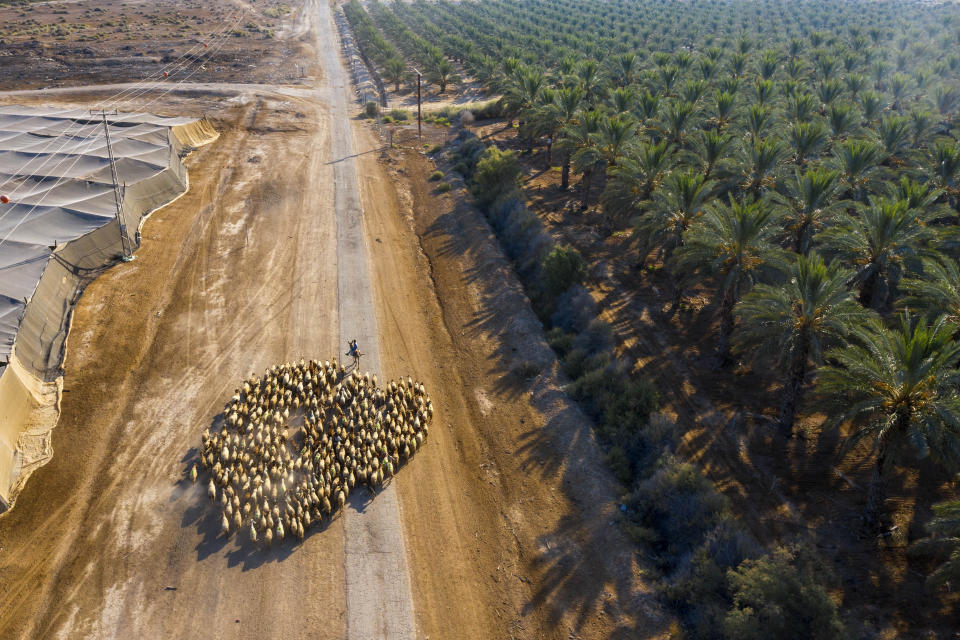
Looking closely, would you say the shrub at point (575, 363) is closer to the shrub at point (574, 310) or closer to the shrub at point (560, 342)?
the shrub at point (560, 342)

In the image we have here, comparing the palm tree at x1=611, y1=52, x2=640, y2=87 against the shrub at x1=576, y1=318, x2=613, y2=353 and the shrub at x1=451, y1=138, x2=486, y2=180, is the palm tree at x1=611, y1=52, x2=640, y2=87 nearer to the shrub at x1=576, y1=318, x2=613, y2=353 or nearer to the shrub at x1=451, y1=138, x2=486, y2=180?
the shrub at x1=451, y1=138, x2=486, y2=180

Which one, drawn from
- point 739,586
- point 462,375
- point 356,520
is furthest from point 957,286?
point 356,520

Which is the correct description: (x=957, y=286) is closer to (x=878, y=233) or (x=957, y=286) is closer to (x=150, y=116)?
(x=878, y=233)

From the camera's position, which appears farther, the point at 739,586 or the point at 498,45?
the point at 498,45

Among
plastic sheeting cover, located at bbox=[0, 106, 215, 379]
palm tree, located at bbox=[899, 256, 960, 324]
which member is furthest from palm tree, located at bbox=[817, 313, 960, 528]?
plastic sheeting cover, located at bbox=[0, 106, 215, 379]

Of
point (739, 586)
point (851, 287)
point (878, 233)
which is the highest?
point (878, 233)

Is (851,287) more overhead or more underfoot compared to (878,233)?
more underfoot

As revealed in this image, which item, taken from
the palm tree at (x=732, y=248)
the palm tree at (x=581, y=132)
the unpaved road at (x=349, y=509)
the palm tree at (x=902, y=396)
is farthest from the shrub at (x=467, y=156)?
the palm tree at (x=902, y=396)
